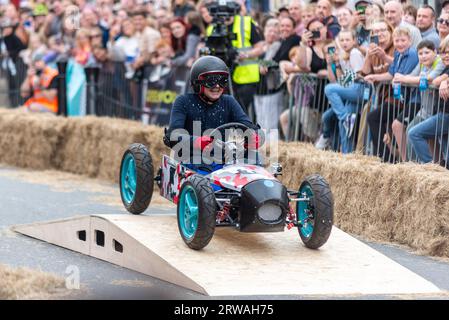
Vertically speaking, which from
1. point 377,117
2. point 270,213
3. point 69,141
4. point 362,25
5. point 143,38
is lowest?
point 69,141

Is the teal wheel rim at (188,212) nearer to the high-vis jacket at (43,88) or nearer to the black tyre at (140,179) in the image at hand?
the black tyre at (140,179)

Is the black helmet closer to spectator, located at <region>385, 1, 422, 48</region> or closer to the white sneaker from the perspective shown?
spectator, located at <region>385, 1, 422, 48</region>

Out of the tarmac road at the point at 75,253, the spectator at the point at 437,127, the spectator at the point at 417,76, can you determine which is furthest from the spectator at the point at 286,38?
the spectator at the point at 437,127

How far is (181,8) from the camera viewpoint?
18.6m

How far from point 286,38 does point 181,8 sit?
353cm

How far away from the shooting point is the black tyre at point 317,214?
31.6 ft

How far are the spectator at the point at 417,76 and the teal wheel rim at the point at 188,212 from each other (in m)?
3.74

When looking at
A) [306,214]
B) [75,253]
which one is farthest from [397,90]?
[75,253]

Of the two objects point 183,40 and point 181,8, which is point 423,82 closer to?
point 183,40

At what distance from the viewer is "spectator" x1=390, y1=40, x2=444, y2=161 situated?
1227 cm

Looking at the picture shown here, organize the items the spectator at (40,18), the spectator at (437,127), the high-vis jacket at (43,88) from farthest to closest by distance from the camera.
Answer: the spectator at (40,18) → the high-vis jacket at (43,88) → the spectator at (437,127)

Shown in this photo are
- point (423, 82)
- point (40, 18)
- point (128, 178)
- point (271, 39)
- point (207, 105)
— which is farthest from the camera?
point (40, 18)

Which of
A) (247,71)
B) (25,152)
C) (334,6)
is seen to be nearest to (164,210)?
(247,71)
